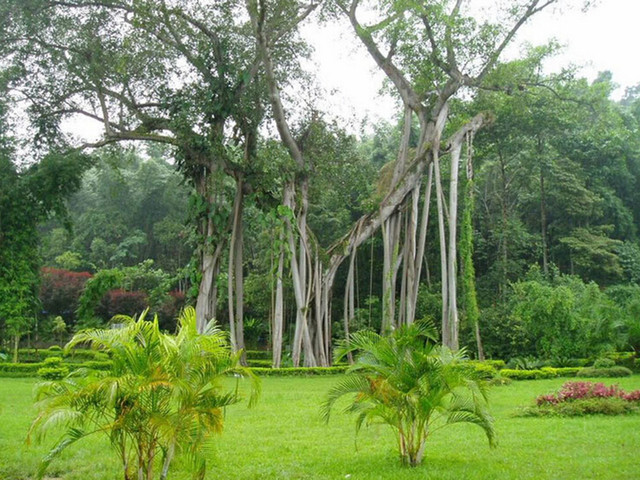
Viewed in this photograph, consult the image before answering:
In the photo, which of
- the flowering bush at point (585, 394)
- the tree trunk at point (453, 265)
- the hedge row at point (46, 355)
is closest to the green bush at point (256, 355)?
the hedge row at point (46, 355)

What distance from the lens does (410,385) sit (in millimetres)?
5062

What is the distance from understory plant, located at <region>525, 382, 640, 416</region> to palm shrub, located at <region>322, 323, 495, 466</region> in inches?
122

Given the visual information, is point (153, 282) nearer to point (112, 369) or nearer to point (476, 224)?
point (476, 224)

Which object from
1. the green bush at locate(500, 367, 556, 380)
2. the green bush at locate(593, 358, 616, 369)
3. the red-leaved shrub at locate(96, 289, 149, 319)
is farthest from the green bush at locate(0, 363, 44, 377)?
the green bush at locate(593, 358, 616, 369)

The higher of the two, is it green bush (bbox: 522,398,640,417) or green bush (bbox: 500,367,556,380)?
green bush (bbox: 500,367,556,380)

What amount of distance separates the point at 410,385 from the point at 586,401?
3.86m

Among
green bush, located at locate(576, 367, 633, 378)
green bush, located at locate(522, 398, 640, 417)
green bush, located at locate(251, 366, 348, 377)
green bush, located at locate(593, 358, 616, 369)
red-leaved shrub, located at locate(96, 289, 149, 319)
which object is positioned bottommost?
green bush, located at locate(522, 398, 640, 417)

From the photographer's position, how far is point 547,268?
20516 mm

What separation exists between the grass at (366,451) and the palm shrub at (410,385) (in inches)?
8.7

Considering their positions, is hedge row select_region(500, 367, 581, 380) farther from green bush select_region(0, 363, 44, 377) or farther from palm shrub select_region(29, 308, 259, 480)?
green bush select_region(0, 363, 44, 377)

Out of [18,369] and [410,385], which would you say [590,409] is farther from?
[18,369]

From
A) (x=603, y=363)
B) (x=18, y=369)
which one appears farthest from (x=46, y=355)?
(x=603, y=363)

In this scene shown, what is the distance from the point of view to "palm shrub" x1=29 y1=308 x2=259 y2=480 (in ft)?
12.8

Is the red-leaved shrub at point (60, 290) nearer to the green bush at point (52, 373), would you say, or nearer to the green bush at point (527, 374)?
the green bush at point (52, 373)
